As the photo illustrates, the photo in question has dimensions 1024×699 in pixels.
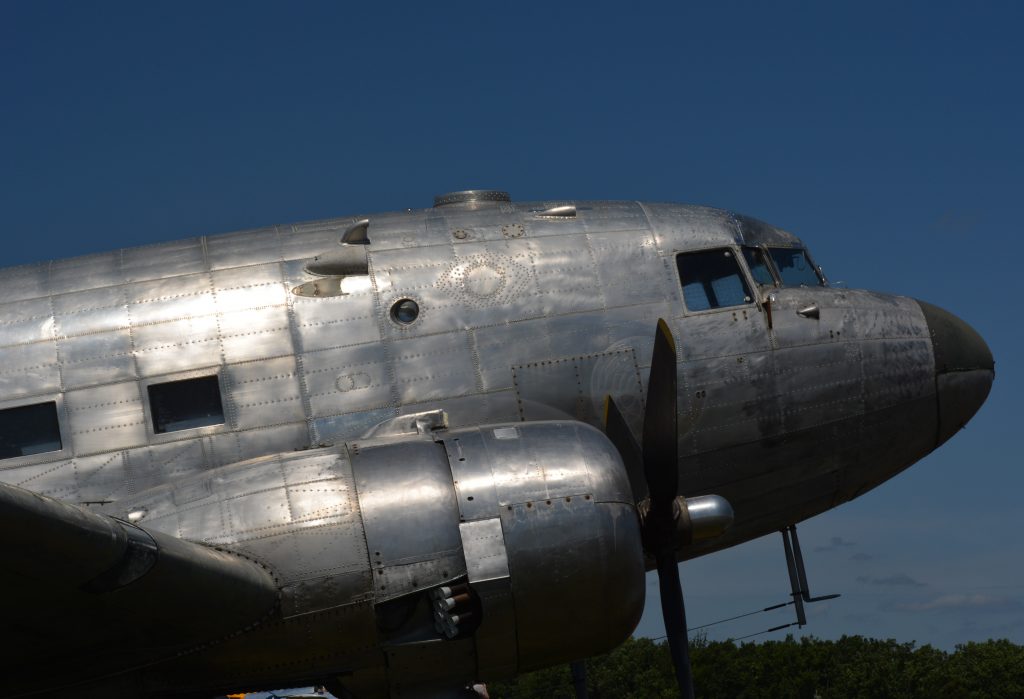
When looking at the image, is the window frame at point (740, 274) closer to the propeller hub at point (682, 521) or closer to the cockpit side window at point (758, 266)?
the cockpit side window at point (758, 266)

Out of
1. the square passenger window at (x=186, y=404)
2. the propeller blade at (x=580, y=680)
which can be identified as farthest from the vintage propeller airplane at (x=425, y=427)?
the propeller blade at (x=580, y=680)

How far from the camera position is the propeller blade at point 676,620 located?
48.7 ft

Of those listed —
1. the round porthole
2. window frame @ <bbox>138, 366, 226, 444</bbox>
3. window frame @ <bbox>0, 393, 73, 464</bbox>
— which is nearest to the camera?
window frame @ <bbox>0, 393, 73, 464</bbox>

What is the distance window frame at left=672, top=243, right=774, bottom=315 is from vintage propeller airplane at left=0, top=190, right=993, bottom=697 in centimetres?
4

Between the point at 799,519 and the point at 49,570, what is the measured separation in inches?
378

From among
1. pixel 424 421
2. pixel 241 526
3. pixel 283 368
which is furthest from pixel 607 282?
pixel 241 526

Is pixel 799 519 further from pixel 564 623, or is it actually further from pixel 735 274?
pixel 564 623

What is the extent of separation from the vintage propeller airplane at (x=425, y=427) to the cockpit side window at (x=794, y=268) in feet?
0.25

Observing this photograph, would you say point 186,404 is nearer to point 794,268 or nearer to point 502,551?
point 502,551

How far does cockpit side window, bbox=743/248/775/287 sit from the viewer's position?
16416mm

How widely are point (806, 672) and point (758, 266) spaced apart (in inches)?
1715

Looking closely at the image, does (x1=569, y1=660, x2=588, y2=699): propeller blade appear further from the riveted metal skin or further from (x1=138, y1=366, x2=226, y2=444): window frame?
(x1=138, y1=366, x2=226, y2=444): window frame

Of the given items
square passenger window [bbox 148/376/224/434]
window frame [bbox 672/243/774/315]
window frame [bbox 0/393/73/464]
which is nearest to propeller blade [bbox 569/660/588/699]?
window frame [bbox 672/243/774/315]

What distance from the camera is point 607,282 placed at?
1562 centimetres
